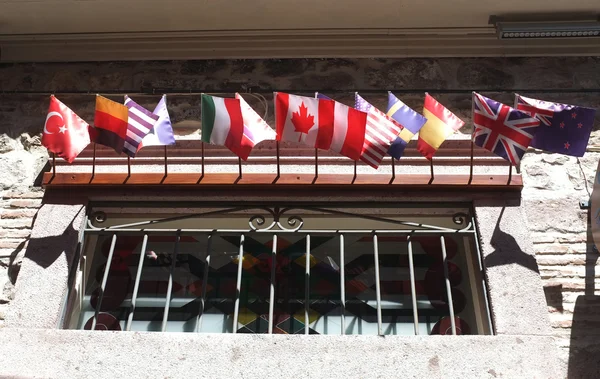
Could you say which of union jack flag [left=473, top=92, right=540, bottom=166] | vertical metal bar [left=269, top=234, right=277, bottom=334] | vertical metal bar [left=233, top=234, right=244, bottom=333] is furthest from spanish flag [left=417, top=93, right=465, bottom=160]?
vertical metal bar [left=233, top=234, right=244, bottom=333]

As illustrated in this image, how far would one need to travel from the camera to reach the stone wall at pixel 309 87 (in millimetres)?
4096

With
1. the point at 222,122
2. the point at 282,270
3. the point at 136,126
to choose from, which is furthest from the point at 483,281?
the point at 136,126

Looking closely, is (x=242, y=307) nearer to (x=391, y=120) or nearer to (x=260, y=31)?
(x=391, y=120)

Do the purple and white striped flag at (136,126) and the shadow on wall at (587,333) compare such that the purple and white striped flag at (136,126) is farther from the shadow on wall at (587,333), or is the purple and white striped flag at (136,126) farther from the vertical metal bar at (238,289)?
the shadow on wall at (587,333)

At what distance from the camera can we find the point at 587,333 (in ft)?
11.7

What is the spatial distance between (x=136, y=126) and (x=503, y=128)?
186 centimetres

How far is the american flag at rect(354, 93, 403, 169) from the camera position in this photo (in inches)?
145

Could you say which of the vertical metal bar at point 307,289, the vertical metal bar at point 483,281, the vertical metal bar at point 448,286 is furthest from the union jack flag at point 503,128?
the vertical metal bar at point 307,289

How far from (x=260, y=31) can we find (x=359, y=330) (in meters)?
2.07

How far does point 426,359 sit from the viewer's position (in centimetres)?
330

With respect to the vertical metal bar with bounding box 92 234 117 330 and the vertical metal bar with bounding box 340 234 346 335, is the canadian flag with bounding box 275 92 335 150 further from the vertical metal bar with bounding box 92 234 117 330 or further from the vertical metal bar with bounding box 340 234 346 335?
the vertical metal bar with bounding box 92 234 117 330

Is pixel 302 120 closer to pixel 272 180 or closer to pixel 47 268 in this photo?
pixel 272 180

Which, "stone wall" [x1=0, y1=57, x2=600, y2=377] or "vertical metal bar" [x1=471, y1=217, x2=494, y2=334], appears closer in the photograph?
"vertical metal bar" [x1=471, y1=217, x2=494, y2=334]

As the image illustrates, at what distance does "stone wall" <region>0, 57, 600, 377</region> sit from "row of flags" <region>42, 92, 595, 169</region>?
0.48 metres
